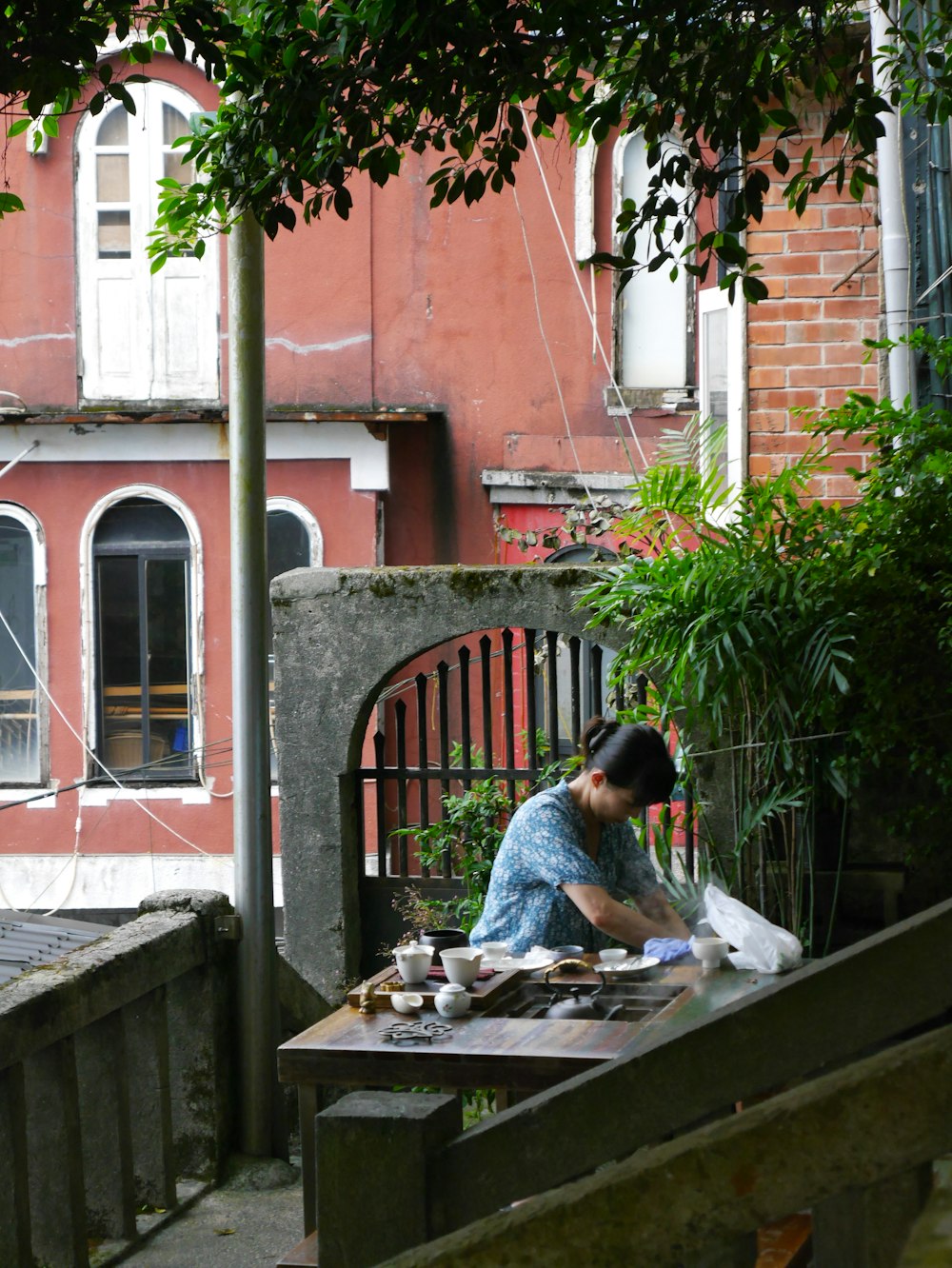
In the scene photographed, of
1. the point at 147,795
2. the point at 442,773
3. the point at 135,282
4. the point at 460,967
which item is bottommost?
the point at 147,795

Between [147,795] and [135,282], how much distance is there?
466cm

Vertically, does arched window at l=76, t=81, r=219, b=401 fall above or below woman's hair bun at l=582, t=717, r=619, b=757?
above

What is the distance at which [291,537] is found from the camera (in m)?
13.5

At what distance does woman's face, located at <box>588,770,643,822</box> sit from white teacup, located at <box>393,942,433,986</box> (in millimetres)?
887

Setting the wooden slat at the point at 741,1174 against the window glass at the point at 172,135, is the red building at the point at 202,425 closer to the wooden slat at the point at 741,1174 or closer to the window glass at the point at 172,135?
the window glass at the point at 172,135

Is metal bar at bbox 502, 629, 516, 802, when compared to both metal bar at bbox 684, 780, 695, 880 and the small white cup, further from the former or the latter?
the small white cup

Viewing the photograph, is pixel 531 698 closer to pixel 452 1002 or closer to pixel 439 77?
pixel 452 1002

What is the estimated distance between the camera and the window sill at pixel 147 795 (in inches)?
527

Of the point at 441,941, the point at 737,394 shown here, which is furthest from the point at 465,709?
the point at 441,941

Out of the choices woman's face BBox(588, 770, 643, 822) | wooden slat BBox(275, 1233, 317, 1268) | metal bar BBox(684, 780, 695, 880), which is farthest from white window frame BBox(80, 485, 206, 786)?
wooden slat BBox(275, 1233, 317, 1268)

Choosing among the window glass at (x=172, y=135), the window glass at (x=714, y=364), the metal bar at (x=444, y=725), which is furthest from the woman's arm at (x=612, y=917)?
the window glass at (x=172, y=135)

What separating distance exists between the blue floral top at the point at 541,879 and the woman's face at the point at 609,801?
0.24ft

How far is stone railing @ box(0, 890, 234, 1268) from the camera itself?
445cm

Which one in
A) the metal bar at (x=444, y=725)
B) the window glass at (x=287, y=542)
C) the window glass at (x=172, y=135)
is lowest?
the metal bar at (x=444, y=725)
